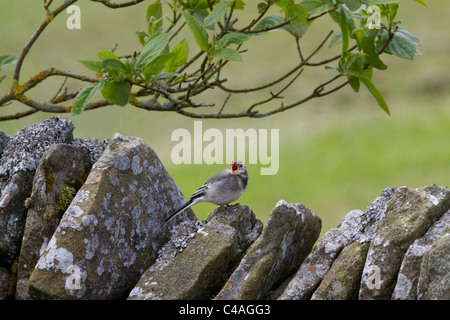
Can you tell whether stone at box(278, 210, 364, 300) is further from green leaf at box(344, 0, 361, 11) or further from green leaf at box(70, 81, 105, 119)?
green leaf at box(70, 81, 105, 119)

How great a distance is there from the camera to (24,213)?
585cm

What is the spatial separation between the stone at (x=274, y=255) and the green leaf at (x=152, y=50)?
1.76m

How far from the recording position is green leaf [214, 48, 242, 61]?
14.6ft

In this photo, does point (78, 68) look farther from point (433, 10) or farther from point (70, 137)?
point (70, 137)

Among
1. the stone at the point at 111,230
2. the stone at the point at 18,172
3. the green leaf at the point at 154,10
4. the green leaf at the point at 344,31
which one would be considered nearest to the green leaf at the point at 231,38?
the green leaf at the point at 344,31

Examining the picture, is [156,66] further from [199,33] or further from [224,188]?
[224,188]

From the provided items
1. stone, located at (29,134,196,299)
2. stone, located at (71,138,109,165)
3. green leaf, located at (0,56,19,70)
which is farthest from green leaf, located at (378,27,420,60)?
green leaf, located at (0,56,19,70)

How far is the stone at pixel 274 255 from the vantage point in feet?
17.1

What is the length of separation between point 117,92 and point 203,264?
5.92 feet

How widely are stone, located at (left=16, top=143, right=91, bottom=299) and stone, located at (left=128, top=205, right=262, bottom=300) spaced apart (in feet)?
3.17

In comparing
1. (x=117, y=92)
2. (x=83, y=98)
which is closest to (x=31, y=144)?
(x=83, y=98)

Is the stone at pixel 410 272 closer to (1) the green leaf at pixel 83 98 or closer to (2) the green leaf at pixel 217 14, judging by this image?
(2) the green leaf at pixel 217 14
